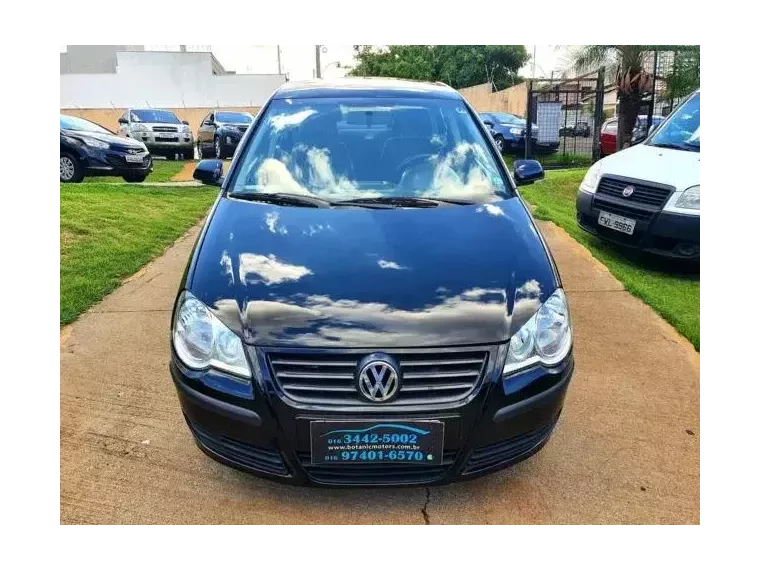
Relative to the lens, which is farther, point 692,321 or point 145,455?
point 692,321

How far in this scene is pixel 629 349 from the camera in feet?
12.7

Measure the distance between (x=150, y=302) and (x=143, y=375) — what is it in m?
1.29

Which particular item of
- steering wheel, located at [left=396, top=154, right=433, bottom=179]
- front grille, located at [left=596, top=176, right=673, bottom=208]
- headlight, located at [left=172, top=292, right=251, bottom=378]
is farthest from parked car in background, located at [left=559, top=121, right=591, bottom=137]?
headlight, located at [left=172, top=292, right=251, bottom=378]

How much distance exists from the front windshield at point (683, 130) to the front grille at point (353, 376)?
4.63m

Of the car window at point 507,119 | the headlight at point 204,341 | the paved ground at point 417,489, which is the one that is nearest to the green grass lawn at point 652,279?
the paved ground at point 417,489

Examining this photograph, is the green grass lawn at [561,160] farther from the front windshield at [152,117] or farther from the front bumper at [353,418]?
the front bumper at [353,418]

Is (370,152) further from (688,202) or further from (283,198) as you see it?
(688,202)

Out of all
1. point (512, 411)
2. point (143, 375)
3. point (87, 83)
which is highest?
point (87, 83)

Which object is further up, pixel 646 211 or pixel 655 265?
pixel 646 211

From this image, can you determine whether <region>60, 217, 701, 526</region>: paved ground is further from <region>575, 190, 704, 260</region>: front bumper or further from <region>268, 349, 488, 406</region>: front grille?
<region>575, 190, 704, 260</region>: front bumper

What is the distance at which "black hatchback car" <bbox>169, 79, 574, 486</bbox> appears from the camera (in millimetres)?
2061

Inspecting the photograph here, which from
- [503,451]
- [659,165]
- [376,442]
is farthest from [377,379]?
[659,165]
